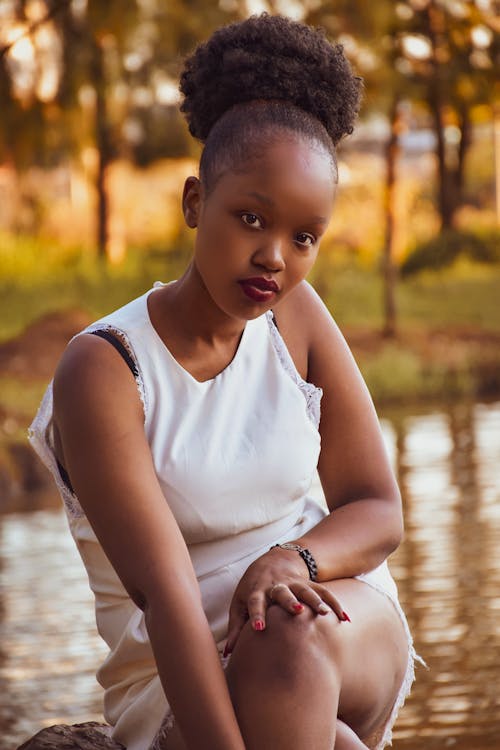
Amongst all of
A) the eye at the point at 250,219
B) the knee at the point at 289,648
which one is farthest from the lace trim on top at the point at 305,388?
the knee at the point at 289,648

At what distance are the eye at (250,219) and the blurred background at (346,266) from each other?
1.50 meters

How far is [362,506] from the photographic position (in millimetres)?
1796

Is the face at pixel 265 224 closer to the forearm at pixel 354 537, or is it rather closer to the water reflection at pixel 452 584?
the forearm at pixel 354 537

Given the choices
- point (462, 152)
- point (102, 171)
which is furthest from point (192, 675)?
point (462, 152)

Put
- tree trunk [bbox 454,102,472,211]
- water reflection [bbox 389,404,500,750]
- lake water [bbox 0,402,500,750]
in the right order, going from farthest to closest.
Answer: tree trunk [bbox 454,102,472,211], lake water [bbox 0,402,500,750], water reflection [bbox 389,404,500,750]

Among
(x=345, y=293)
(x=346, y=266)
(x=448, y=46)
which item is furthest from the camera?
(x=346, y=266)

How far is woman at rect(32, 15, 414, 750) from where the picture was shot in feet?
4.95

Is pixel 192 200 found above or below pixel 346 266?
above

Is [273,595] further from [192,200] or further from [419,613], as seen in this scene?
[419,613]

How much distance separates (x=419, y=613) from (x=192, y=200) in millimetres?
2439

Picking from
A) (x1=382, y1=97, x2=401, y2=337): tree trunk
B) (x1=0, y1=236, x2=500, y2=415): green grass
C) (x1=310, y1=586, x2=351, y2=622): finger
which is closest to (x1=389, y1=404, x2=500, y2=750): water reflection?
(x1=310, y1=586, x2=351, y2=622): finger

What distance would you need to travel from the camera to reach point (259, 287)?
5.36ft

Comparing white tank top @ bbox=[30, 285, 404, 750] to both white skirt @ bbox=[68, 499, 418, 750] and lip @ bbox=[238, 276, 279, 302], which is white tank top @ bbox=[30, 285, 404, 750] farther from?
lip @ bbox=[238, 276, 279, 302]

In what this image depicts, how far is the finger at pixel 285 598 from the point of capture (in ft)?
4.94
